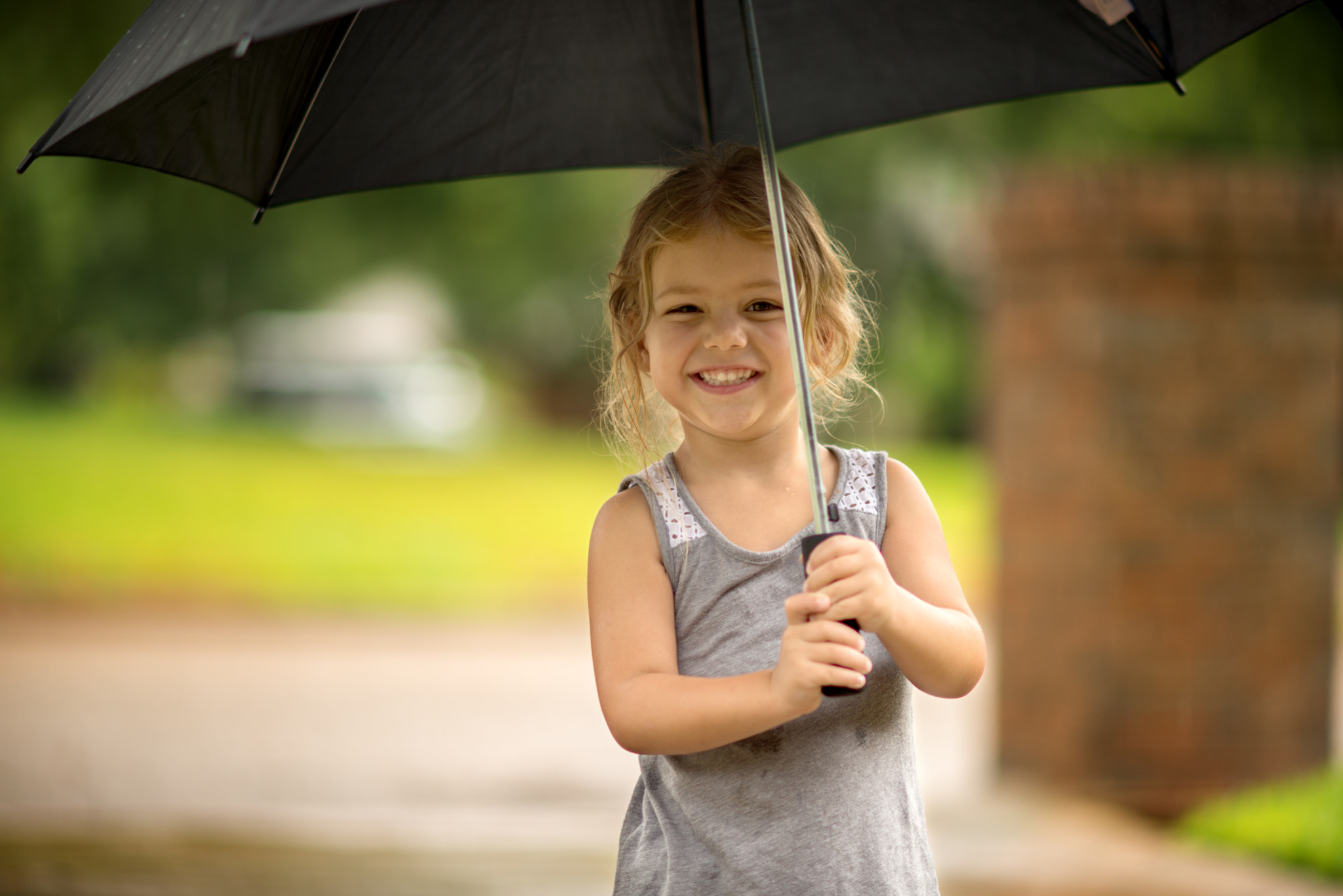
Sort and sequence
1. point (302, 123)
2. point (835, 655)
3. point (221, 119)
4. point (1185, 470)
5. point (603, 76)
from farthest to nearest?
point (1185, 470) → point (603, 76) → point (302, 123) → point (221, 119) → point (835, 655)

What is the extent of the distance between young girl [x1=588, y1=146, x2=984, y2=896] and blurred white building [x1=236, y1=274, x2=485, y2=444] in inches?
779

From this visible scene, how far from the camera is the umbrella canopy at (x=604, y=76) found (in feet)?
7.70

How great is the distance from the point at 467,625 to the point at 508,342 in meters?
19.8

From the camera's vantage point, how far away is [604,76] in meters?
2.53

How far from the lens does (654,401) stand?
7.28 feet

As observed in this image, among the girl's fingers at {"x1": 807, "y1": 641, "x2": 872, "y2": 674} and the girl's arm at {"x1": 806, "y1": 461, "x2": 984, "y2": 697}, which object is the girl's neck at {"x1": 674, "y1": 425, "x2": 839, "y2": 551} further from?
the girl's fingers at {"x1": 807, "y1": 641, "x2": 872, "y2": 674}

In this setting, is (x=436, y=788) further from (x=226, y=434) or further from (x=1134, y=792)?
(x=226, y=434)

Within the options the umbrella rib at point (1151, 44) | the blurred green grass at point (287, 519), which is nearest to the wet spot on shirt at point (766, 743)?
the umbrella rib at point (1151, 44)

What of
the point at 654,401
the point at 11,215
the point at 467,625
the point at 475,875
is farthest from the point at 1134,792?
the point at 11,215

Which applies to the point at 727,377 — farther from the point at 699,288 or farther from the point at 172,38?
the point at 172,38

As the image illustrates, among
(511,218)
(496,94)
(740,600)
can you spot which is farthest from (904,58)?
(511,218)

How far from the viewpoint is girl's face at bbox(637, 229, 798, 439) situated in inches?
74.5

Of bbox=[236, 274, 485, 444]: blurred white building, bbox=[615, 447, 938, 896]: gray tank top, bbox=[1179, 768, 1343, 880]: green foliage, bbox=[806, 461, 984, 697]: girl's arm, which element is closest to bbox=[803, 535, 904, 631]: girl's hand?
bbox=[806, 461, 984, 697]: girl's arm

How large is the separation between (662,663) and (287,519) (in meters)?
12.8
